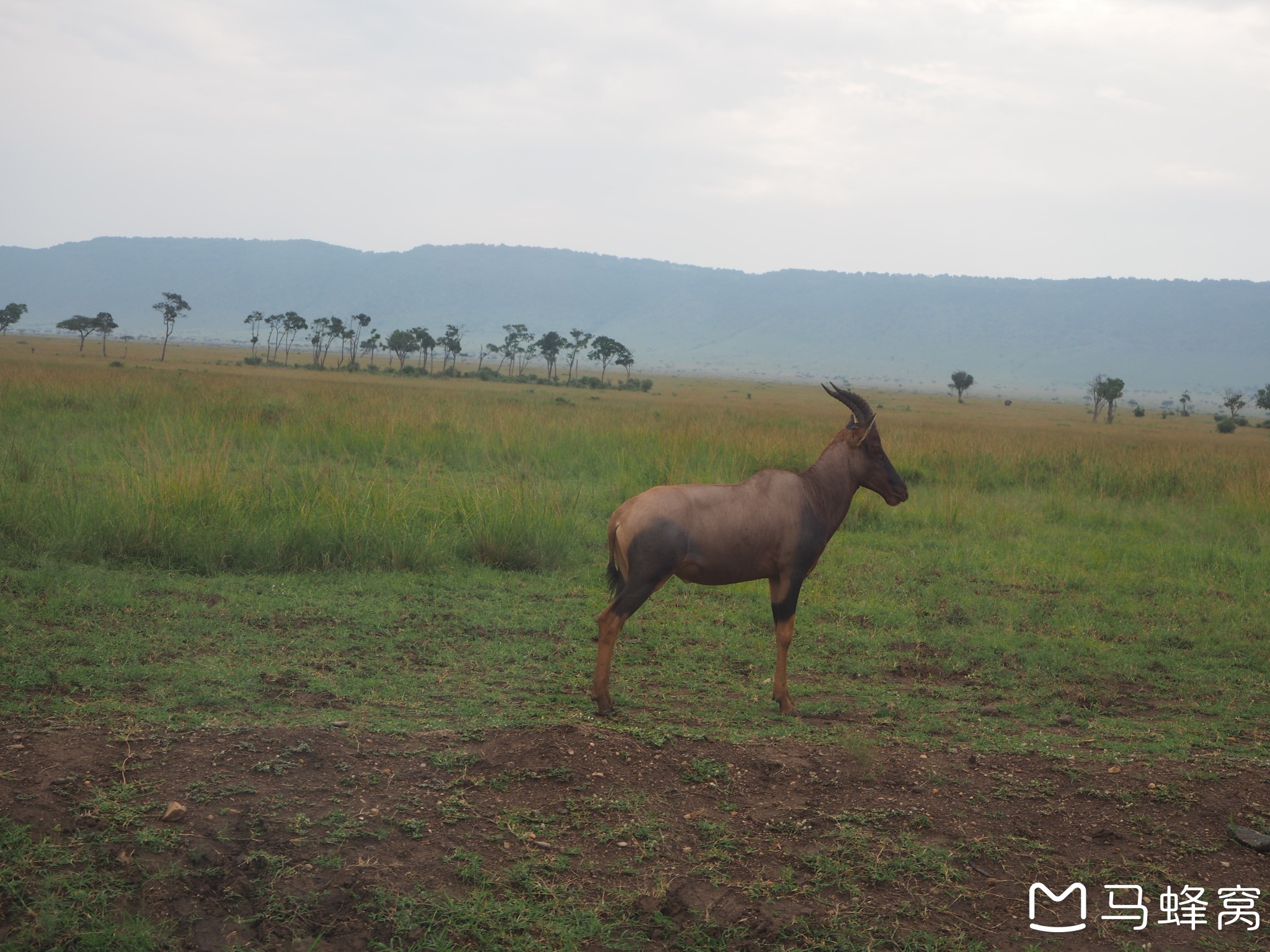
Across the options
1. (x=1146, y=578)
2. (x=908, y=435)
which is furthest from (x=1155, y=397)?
(x=1146, y=578)

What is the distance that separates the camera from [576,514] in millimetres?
10969

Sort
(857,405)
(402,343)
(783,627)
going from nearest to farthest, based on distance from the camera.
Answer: (783,627) → (857,405) → (402,343)

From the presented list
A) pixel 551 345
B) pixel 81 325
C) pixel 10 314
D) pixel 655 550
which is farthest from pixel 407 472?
pixel 10 314

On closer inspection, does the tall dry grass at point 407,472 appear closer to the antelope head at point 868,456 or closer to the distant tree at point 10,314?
the antelope head at point 868,456

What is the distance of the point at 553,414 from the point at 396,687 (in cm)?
1776

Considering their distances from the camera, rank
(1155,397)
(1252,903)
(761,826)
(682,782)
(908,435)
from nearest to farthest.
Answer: (1252,903)
(761,826)
(682,782)
(908,435)
(1155,397)

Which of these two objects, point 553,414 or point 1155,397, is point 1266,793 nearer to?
point 553,414

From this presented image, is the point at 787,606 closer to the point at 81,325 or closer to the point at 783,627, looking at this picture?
the point at 783,627

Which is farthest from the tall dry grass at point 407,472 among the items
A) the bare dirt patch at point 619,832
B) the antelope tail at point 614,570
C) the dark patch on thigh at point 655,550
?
the bare dirt patch at point 619,832

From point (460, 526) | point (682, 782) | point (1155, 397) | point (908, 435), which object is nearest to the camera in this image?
point (682, 782)

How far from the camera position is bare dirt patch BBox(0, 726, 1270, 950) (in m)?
3.45

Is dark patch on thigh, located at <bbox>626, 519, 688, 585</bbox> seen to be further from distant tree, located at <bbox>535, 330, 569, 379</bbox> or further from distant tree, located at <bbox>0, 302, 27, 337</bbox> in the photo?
distant tree, located at <bbox>0, 302, 27, 337</bbox>

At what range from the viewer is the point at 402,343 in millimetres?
82875

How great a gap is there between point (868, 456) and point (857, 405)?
1.27 feet
